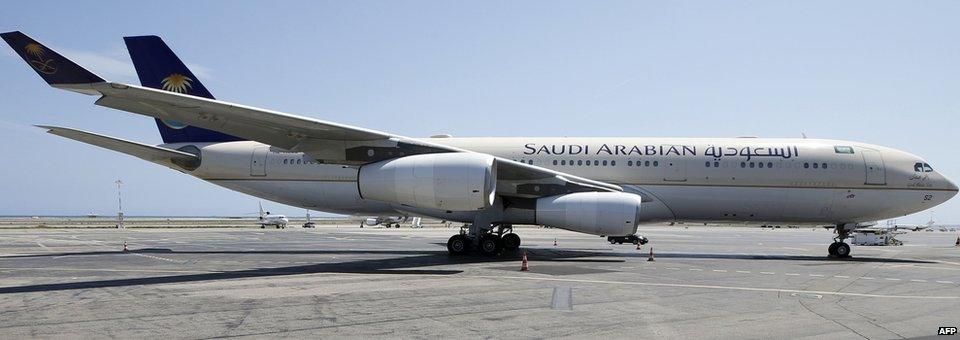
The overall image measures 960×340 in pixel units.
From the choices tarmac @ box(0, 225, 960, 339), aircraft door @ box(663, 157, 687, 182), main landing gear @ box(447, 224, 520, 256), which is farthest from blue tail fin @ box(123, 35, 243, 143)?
aircraft door @ box(663, 157, 687, 182)

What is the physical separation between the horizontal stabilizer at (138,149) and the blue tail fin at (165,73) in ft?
3.13

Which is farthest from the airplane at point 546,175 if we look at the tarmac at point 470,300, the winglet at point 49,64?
the winglet at point 49,64

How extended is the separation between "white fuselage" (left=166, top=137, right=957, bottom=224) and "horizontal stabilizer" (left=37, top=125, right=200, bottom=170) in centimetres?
389

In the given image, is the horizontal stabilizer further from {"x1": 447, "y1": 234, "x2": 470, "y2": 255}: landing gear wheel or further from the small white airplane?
A: the small white airplane

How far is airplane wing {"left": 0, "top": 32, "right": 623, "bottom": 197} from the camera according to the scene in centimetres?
1279

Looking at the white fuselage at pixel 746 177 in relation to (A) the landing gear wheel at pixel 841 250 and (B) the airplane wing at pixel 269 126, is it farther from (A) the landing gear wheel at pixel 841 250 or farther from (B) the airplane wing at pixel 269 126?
(B) the airplane wing at pixel 269 126

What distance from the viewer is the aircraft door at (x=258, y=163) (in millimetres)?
21531

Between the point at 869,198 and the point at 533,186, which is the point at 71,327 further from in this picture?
the point at 869,198

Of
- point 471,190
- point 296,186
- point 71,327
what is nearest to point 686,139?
point 471,190

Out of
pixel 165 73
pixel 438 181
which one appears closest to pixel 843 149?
pixel 438 181

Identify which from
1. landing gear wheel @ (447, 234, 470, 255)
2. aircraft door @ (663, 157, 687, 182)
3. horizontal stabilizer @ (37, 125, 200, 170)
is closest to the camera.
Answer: horizontal stabilizer @ (37, 125, 200, 170)

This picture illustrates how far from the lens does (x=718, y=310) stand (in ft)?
30.0

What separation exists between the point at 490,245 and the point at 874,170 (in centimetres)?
1223

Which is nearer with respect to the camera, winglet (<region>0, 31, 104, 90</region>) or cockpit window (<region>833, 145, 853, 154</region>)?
winglet (<region>0, 31, 104, 90</region>)
